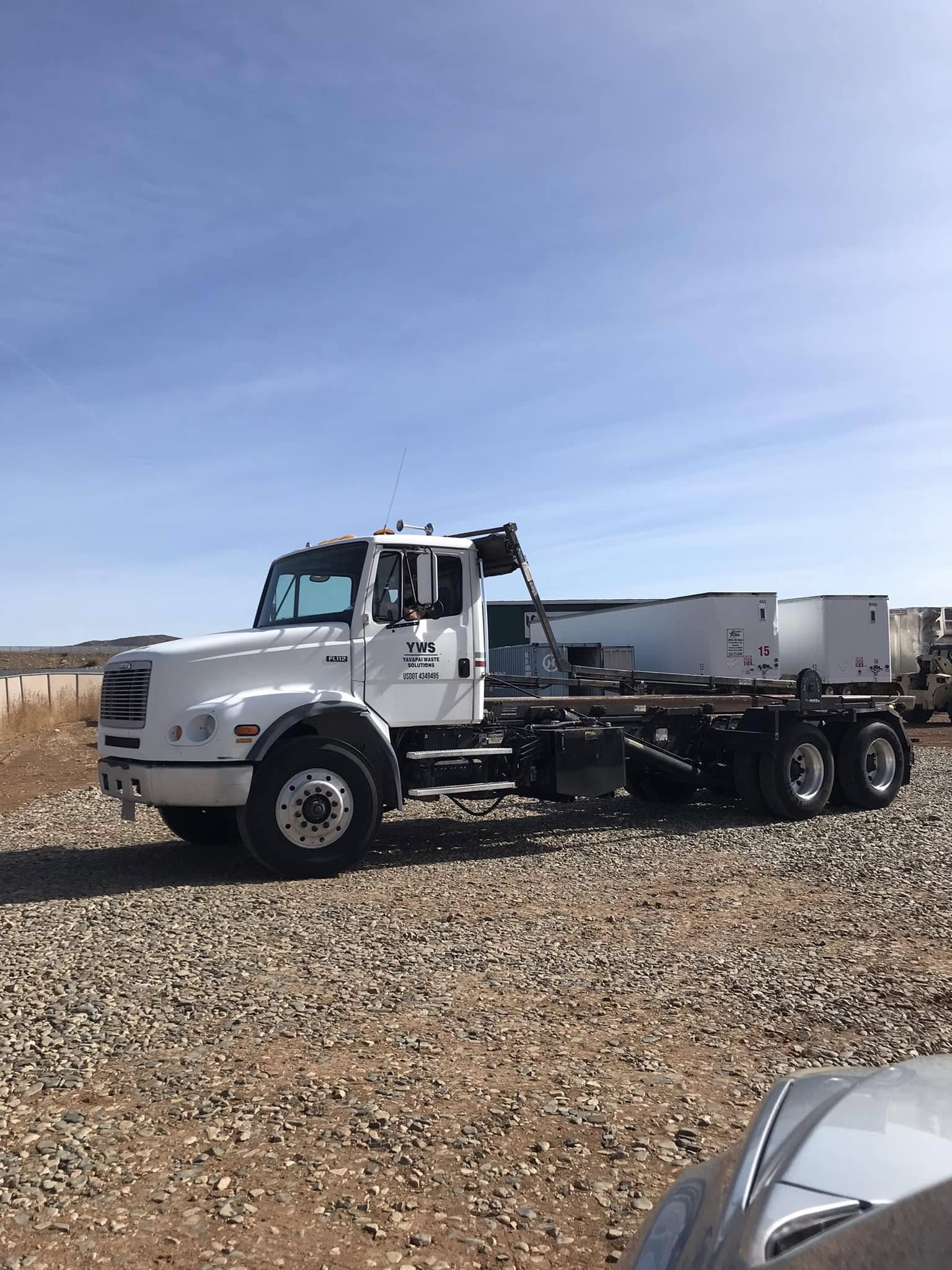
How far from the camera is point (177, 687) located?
8.51 m

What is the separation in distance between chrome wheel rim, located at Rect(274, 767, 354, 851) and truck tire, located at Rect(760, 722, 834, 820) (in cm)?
528

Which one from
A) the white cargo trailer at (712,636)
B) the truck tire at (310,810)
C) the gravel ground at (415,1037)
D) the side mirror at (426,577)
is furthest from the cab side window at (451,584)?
the white cargo trailer at (712,636)

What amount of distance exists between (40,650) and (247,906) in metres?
115

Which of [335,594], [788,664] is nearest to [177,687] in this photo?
[335,594]

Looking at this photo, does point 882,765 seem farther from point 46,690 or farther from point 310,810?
point 46,690

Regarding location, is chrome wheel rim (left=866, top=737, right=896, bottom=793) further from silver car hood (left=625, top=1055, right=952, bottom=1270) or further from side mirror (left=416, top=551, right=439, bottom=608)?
silver car hood (left=625, top=1055, right=952, bottom=1270)

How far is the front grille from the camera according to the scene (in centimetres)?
862

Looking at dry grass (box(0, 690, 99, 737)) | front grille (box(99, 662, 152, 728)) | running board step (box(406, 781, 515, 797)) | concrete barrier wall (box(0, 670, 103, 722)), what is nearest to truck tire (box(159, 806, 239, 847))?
front grille (box(99, 662, 152, 728))

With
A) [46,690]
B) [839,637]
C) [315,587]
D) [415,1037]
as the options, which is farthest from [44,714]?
[415,1037]

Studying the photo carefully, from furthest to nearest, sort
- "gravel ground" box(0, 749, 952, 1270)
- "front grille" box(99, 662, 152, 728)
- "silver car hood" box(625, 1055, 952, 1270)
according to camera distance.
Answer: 1. "front grille" box(99, 662, 152, 728)
2. "gravel ground" box(0, 749, 952, 1270)
3. "silver car hood" box(625, 1055, 952, 1270)

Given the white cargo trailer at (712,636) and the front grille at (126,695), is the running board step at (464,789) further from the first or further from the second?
the white cargo trailer at (712,636)

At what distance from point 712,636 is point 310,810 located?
12.6 metres

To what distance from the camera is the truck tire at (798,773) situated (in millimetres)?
11469

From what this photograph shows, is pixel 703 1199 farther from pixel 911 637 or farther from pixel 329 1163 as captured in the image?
pixel 911 637
